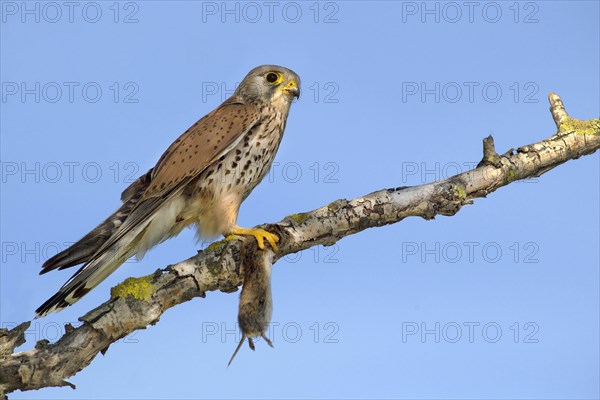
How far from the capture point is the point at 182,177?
4824mm

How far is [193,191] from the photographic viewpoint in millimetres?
4945

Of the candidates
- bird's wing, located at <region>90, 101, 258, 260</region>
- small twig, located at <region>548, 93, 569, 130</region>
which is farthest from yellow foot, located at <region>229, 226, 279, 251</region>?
small twig, located at <region>548, 93, 569, 130</region>

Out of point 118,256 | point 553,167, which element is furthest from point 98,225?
point 553,167

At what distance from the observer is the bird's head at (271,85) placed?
541 centimetres

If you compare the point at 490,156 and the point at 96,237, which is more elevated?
the point at 490,156

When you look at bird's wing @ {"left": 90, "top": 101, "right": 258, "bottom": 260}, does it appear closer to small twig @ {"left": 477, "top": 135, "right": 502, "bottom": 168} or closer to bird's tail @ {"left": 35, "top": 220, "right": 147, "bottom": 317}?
bird's tail @ {"left": 35, "top": 220, "right": 147, "bottom": 317}

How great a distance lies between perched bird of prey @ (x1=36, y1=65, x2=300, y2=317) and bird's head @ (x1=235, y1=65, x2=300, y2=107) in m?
0.03

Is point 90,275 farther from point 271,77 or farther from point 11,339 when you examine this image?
point 271,77

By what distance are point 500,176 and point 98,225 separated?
8.59 ft

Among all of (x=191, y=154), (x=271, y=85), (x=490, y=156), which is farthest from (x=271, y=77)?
(x=490, y=156)

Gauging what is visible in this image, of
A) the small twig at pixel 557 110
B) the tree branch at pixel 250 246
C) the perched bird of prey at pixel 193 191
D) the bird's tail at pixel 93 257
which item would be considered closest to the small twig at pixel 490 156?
the tree branch at pixel 250 246

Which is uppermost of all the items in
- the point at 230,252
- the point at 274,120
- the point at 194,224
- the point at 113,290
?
the point at 274,120

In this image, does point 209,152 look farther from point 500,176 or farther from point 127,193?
point 500,176

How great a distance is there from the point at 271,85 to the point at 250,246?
5.21 feet
